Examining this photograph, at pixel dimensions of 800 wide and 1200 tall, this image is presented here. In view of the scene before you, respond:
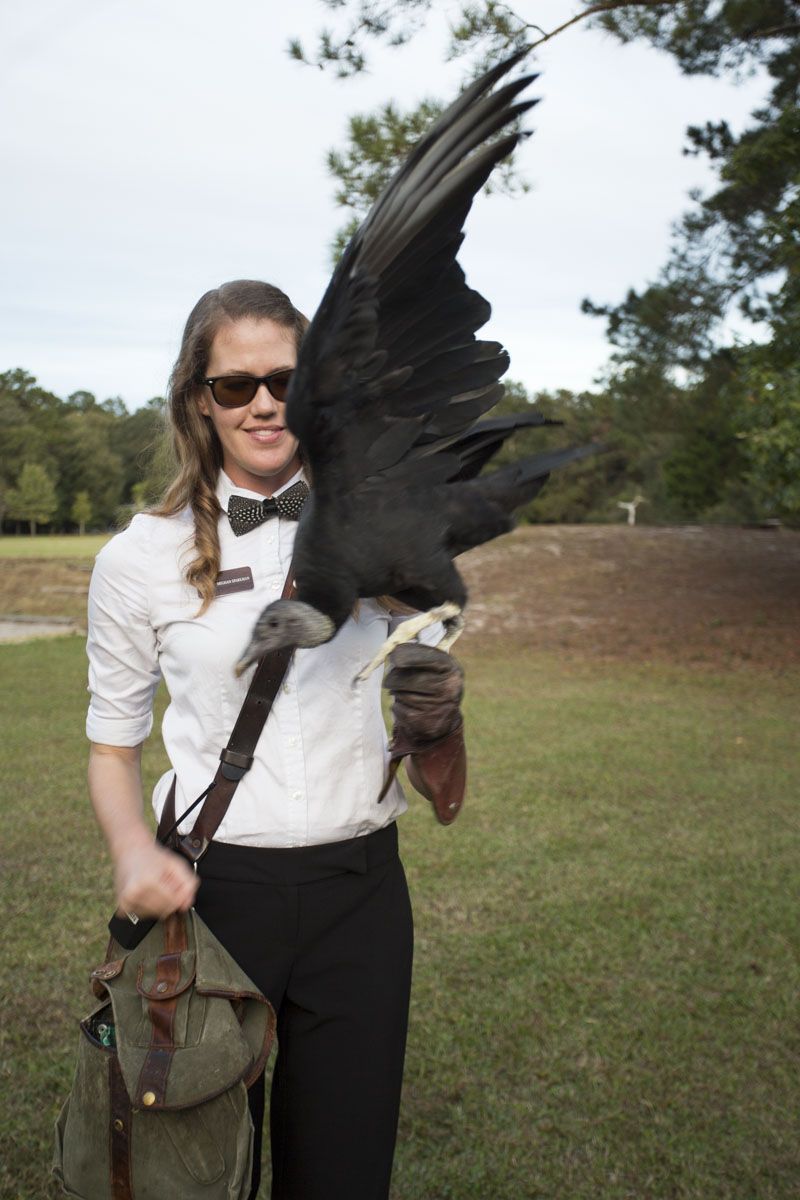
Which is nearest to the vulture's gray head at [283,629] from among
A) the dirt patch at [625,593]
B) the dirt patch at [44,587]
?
the dirt patch at [625,593]

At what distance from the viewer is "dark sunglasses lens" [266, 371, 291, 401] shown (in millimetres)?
1899

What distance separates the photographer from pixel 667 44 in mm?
7922

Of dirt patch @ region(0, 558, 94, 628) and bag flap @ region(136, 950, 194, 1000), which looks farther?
dirt patch @ region(0, 558, 94, 628)

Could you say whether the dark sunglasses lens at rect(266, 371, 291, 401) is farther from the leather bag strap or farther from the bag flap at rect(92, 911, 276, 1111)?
the bag flap at rect(92, 911, 276, 1111)

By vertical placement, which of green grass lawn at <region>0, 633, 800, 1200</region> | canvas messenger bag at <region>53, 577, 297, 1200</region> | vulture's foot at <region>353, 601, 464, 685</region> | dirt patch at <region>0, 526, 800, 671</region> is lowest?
green grass lawn at <region>0, 633, 800, 1200</region>

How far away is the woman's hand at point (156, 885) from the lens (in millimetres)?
1567

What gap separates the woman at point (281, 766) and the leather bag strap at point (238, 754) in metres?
0.04

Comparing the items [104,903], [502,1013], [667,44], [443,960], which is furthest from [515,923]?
[667,44]

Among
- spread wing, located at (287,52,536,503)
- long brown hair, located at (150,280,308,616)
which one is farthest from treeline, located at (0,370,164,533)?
spread wing, located at (287,52,536,503)

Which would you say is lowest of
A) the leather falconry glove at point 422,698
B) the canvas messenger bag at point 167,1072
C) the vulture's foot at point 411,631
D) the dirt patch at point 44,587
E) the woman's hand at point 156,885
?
the dirt patch at point 44,587

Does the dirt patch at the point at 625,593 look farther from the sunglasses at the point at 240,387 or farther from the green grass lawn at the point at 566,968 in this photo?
the sunglasses at the point at 240,387

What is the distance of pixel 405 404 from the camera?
1.92m

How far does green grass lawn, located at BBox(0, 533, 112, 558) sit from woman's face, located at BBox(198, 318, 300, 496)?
58.1 feet

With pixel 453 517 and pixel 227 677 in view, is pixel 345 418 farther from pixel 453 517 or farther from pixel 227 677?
pixel 227 677
